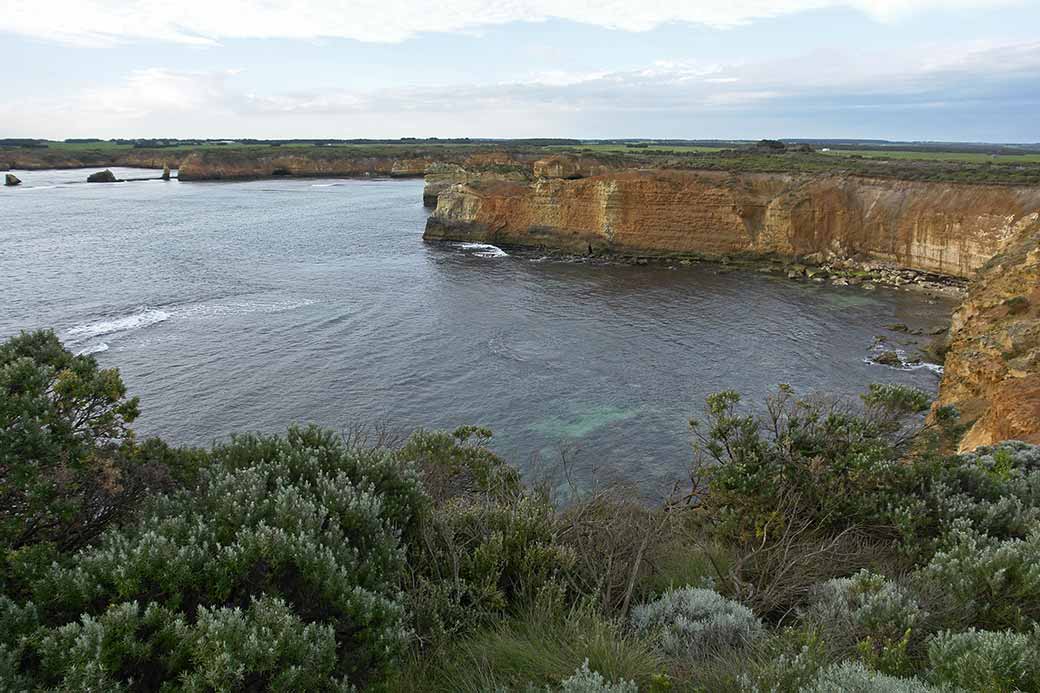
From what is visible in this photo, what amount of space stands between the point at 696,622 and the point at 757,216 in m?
50.8

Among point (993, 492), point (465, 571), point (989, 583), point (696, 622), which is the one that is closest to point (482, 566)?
point (465, 571)

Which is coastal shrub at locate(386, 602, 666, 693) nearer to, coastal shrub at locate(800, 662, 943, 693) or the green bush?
coastal shrub at locate(800, 662, 943, 693)

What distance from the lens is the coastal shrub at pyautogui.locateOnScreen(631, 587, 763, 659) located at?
21.0 feet

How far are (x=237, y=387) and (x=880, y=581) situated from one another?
2416 cm

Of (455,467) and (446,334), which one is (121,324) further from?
(455,467)

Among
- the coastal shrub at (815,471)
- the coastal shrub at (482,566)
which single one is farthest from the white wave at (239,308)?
the coastal shrub at (815,471)

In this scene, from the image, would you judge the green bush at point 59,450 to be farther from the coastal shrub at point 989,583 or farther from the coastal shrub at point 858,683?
the coastal shrub at point 989,583

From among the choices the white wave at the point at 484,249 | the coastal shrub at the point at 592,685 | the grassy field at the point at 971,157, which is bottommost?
the coastal shrub at the point at 592,685

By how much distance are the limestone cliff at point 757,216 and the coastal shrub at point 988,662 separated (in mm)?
44552

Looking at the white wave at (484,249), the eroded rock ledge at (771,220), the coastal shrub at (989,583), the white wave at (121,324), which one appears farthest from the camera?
the white wave at (484,249)

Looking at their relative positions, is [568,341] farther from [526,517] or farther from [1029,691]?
[1029,691]

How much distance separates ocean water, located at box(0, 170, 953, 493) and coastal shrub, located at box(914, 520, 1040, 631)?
12.2m

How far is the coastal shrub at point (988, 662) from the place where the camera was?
15.5ft

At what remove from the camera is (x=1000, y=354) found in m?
20.4
